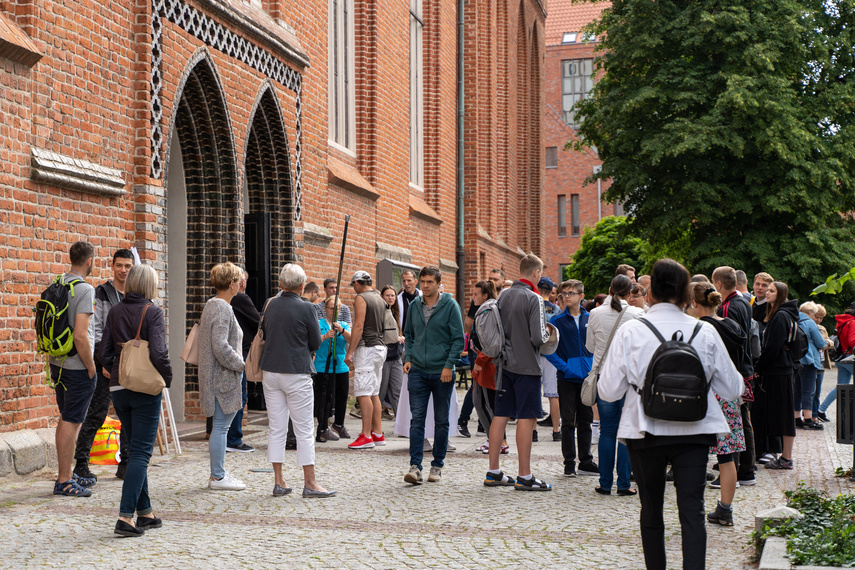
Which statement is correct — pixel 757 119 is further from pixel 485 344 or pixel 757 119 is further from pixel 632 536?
pixel 632 536

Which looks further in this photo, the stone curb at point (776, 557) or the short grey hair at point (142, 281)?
A: the short grey hair at point (142, 281)

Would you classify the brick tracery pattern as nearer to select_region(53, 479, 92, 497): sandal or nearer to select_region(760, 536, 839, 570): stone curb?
select_region(53, 479, 92, 497): sandal

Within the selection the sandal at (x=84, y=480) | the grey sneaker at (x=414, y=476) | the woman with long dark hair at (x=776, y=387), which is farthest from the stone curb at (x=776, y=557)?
the sandal at (x=84, y=480)

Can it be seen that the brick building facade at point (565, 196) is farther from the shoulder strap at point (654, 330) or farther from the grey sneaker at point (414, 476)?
the shoulder strap at point (654, 330)

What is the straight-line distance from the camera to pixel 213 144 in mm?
12172

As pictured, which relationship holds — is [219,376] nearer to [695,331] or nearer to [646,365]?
[646,365]

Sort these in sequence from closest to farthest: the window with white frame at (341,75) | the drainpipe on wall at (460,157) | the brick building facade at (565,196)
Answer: the window with white frame at (341,75), the drainpipe on wall at (460,157), the brick building facade at (565,196)

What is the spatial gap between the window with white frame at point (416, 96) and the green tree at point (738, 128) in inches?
209

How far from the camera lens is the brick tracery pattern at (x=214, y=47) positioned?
406 inches

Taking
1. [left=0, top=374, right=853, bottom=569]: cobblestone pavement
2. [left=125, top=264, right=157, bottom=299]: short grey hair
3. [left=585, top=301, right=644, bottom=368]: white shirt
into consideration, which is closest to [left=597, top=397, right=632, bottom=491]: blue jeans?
[left=0, top=374, right=853, bottom=569]: cobblestone pavement

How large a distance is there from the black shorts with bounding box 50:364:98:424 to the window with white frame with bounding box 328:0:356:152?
10704 millimetres

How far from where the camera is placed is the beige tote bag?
5992mm

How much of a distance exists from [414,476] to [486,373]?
3.95ft

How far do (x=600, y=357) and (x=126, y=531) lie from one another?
12.4 ft
